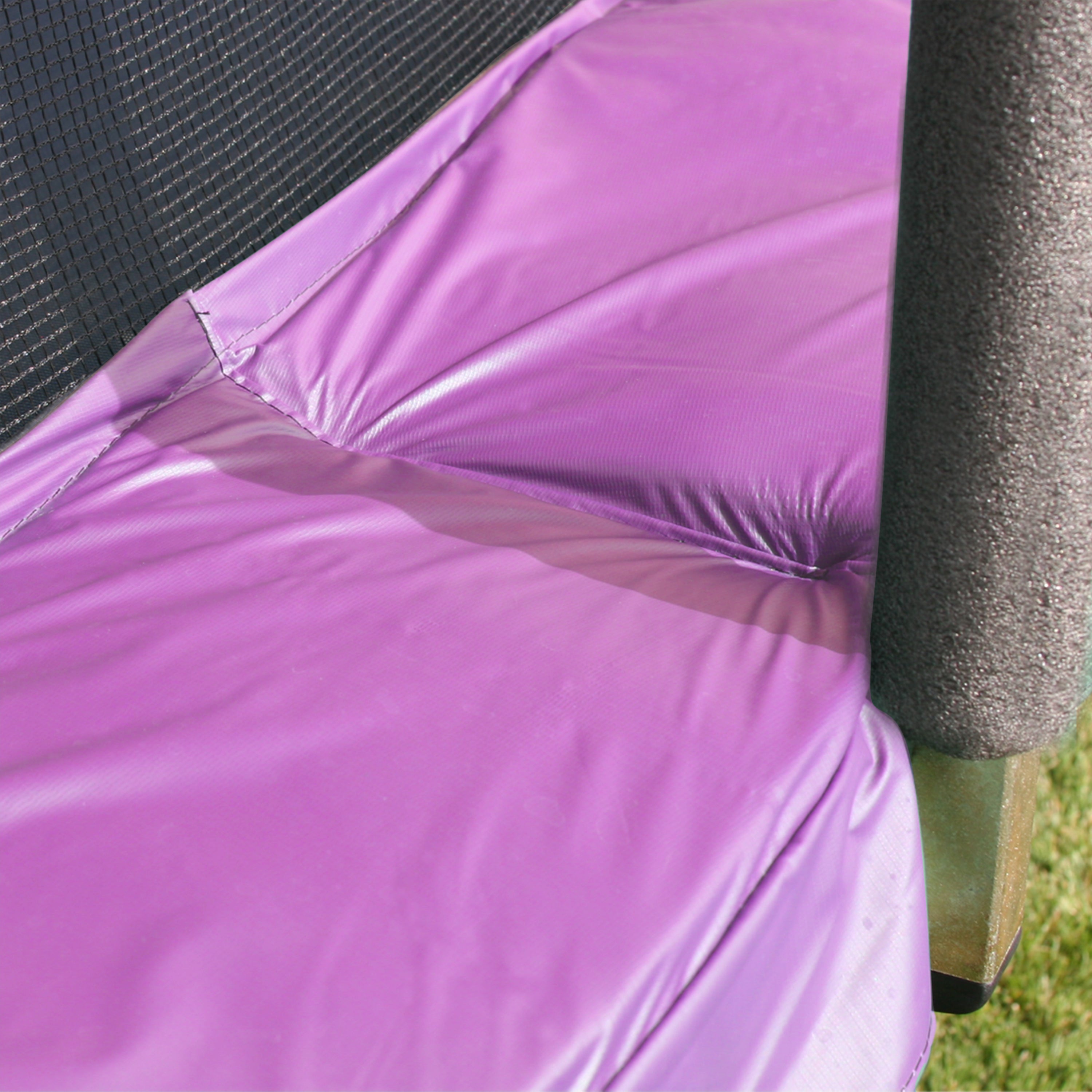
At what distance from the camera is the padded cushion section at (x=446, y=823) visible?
0.56 m

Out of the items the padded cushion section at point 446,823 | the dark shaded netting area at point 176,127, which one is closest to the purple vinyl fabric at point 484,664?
the padded cushion section at point 446,823

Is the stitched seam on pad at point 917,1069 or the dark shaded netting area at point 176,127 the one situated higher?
the dark shaded netting area at point 176,127

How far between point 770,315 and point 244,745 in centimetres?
65

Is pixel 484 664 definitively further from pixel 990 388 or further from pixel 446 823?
pixel 990 388

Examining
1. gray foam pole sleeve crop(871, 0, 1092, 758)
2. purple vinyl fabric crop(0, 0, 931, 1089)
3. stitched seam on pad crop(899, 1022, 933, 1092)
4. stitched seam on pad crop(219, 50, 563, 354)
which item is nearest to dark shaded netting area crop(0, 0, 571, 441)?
stitched seam on pad crop(219, 50, 563, 354)

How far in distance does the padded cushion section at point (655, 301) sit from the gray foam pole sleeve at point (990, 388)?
→ 0.20 m

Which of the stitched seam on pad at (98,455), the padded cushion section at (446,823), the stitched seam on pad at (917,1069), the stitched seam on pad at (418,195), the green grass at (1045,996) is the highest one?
the stitched seam on pad at (418,195)

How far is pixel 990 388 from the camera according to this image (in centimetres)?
61

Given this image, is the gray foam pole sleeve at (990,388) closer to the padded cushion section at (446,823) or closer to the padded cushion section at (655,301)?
the padded cushion section at (446,823)

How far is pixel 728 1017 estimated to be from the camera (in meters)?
0.60

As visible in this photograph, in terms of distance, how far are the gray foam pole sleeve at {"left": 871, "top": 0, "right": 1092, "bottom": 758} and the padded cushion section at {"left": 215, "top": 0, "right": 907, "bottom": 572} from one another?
7.8 inches

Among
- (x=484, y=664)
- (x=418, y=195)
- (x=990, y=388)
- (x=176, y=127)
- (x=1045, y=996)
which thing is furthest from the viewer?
(x=176, y=127)

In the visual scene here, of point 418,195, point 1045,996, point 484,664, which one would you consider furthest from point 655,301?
point 1045,996

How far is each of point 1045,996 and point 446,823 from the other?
35.8 inches
